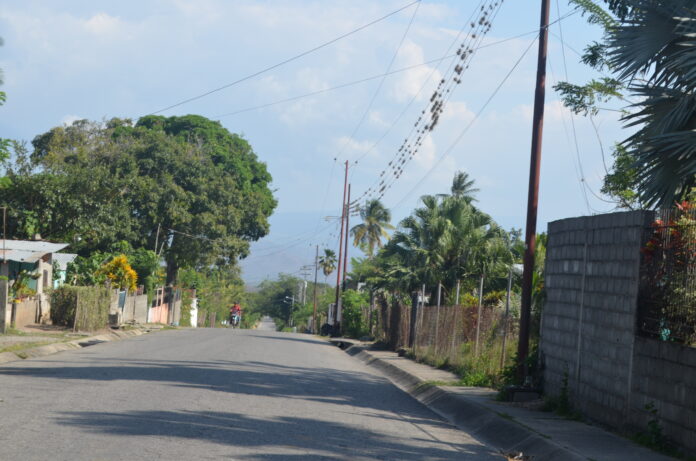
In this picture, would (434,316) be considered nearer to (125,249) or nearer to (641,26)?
(641,26)

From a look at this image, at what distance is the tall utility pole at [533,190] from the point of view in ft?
50.9

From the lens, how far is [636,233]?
10906mm

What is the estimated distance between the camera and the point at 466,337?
20.9 m

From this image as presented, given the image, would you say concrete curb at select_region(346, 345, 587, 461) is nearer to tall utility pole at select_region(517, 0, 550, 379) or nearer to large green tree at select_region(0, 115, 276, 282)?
tall utility pole at select_region(517, 0, 550, 379)

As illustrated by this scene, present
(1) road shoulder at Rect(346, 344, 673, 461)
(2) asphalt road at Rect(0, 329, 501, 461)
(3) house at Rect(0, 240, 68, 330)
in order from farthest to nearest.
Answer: (3) house at Rect(0, 240, 68, 330)
(1) road shoulder at Rect(346, 344, 673, 461)
(2) asphalt road at Rect(0, 329, 501, 461)

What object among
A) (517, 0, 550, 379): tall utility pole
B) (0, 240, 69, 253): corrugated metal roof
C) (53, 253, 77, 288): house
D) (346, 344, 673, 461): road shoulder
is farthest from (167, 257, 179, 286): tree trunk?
(517, 0, 550, 379): tall utility pole

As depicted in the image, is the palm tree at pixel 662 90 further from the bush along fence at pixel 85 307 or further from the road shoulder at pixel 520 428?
the bush along fence at pixel 85 307

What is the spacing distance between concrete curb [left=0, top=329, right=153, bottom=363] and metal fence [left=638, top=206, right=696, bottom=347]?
42.0ft

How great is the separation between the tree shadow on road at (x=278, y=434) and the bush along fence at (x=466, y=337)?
260 inches

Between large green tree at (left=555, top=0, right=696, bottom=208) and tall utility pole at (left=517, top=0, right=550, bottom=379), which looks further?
tall utility pole at (left=517, top=0, right=550, bottom=379)

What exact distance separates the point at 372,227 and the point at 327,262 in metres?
21.1

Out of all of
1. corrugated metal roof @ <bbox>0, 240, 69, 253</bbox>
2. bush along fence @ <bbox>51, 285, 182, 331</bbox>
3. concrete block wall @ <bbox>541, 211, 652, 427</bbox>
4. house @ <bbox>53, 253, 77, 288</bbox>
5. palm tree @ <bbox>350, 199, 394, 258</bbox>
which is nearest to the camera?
concrete block wall @ <bbox>541, 211, 652, 427</bbox>

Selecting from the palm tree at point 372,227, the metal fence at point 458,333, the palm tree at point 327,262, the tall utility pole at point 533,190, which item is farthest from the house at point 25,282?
the palm tree at point 327,262

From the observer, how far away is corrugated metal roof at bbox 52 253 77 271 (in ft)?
114
